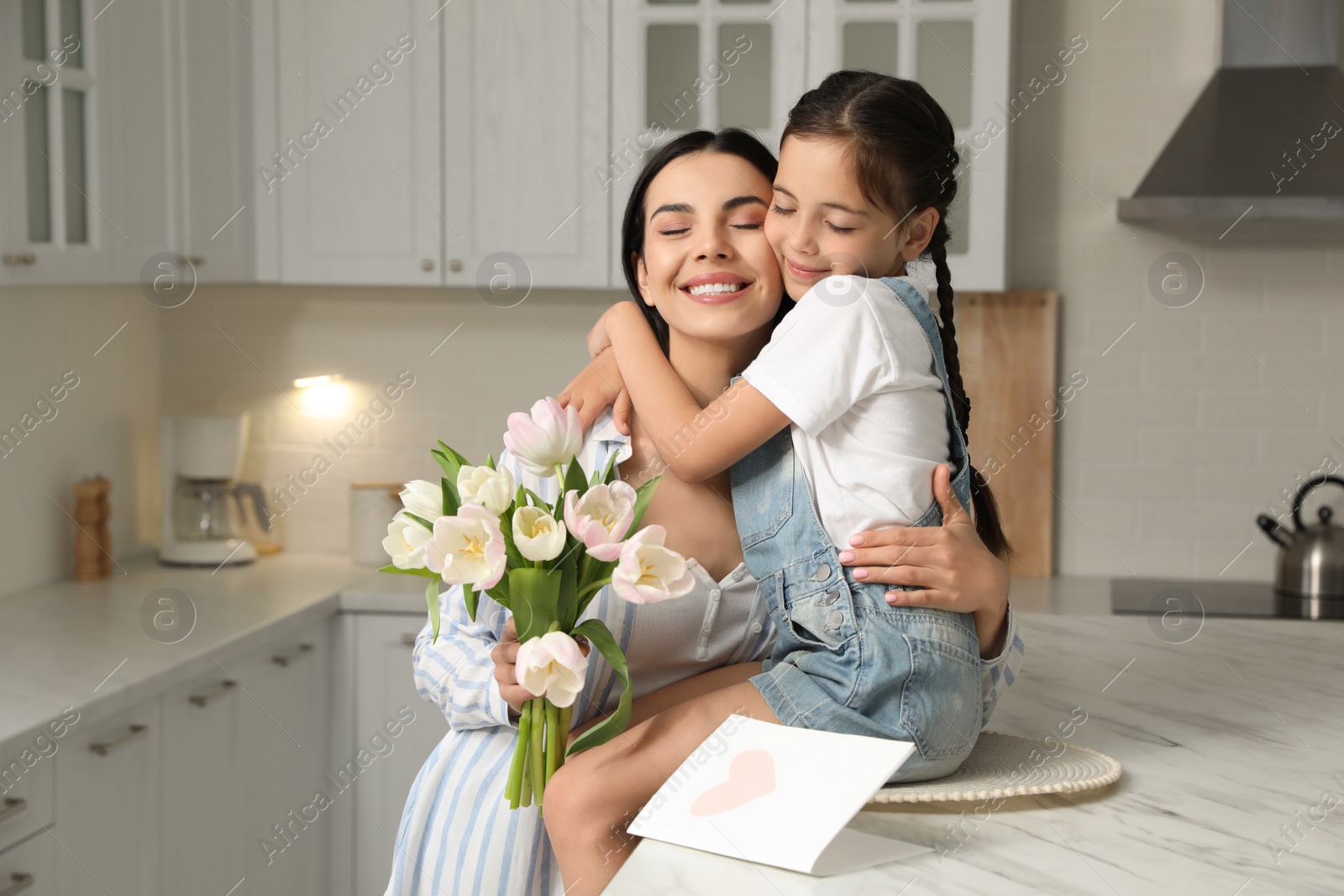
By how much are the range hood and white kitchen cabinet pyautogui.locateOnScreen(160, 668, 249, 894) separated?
2.13m

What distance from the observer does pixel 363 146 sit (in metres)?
2.70

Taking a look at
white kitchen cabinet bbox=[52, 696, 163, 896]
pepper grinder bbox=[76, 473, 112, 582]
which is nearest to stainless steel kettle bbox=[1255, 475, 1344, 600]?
white kitchen cabinet bbox=[52, 696, 163, 896]

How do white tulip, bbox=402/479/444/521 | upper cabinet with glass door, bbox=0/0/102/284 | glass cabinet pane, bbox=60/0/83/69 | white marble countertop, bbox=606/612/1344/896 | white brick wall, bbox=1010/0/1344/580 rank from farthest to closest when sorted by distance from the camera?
white brick wall, bbox=1010/0/1344/580 < glass cabinet pane, bbox=60/0/83/69 < upper cabinet with glass door, bbox=0/0/102/284 < white tulip, bbox=402/479/444/521 < white marble countertop, bbox=606/612/1344/896

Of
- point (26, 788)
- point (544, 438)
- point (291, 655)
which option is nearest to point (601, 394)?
point (544, 438)

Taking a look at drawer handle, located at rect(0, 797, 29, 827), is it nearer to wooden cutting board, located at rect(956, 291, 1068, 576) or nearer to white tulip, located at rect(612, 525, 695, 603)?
white tulip, located at rect(612, 525, 695, 603)

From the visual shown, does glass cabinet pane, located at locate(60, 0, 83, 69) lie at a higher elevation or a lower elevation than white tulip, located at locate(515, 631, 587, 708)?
higher

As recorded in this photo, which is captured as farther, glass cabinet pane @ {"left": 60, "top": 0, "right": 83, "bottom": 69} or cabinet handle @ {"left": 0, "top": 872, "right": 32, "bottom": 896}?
glass cabinet pane @ {"left": 60, "top": 0, "right": 83, "bottom": 69}

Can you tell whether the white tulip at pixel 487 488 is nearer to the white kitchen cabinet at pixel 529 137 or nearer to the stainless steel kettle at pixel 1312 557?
the white kitchen cabinet at pixel 529 137

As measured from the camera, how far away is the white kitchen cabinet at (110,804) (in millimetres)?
1868

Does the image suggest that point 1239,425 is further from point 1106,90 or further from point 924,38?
point 924,38

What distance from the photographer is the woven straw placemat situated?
1038 millimetres

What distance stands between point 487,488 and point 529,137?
5.98ft

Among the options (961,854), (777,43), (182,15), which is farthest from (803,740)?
(182,15)

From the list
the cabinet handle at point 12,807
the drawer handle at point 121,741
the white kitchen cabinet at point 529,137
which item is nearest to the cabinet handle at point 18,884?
the cabinet handle at point 12,807
